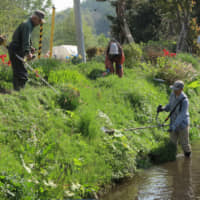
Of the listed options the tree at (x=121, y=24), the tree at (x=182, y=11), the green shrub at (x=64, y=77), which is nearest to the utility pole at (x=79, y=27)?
the green shrub at (x=64, y=77)

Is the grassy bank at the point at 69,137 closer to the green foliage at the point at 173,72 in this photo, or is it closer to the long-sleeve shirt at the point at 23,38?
the long-sleeve shirt at the point at 23,38

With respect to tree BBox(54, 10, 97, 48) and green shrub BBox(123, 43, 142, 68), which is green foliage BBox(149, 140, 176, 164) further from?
tree BBox(54, 10, 97, 48)

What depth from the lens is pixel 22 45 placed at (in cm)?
839

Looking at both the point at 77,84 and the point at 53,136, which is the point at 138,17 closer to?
the point at 77,84

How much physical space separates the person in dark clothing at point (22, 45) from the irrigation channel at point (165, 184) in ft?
11.7

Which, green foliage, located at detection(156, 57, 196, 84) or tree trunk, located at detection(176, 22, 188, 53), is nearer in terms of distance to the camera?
green foliage, located at detection(156, 57, 196, 84)

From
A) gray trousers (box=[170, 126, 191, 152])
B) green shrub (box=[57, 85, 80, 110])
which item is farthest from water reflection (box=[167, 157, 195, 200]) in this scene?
green shrub (box=[57, 85, 80, 110])

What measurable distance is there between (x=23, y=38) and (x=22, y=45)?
0.16 meters

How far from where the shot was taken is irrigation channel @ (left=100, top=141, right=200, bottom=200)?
6.57m

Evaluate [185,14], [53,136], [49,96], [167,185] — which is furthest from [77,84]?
[185,14]

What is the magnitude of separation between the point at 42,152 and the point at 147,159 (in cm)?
332

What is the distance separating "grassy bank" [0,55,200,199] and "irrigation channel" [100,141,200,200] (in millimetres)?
280

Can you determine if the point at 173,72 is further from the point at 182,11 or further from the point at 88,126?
the point at 182,11

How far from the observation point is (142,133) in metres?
9.81
